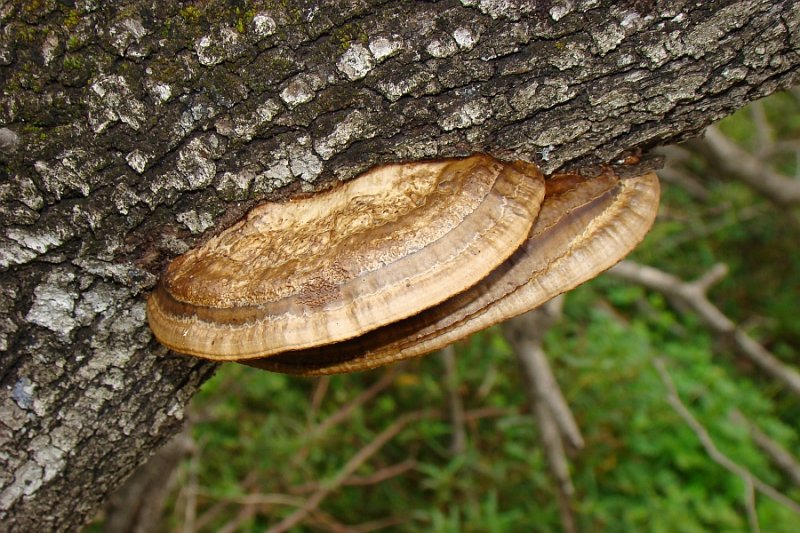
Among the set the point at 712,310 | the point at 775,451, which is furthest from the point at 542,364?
the point at 775,451

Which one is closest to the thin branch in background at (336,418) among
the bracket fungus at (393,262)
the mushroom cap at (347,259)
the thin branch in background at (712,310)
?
the thin branch in background at (712,310)

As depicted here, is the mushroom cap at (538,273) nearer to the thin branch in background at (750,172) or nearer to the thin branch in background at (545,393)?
the thin branch in background at (545,393)

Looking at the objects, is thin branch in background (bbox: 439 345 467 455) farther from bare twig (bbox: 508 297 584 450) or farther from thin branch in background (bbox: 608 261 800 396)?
thin branch in background (bbox: 608 261 800 396)

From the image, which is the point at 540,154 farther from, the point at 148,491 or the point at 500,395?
the point at 500,395

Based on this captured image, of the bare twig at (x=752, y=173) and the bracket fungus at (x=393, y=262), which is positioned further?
the bare twig at (x=752, y=173)

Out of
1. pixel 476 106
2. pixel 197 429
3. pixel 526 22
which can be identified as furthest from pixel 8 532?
pixel 197 429

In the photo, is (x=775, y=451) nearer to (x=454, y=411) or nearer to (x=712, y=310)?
(x=712, y=310)
